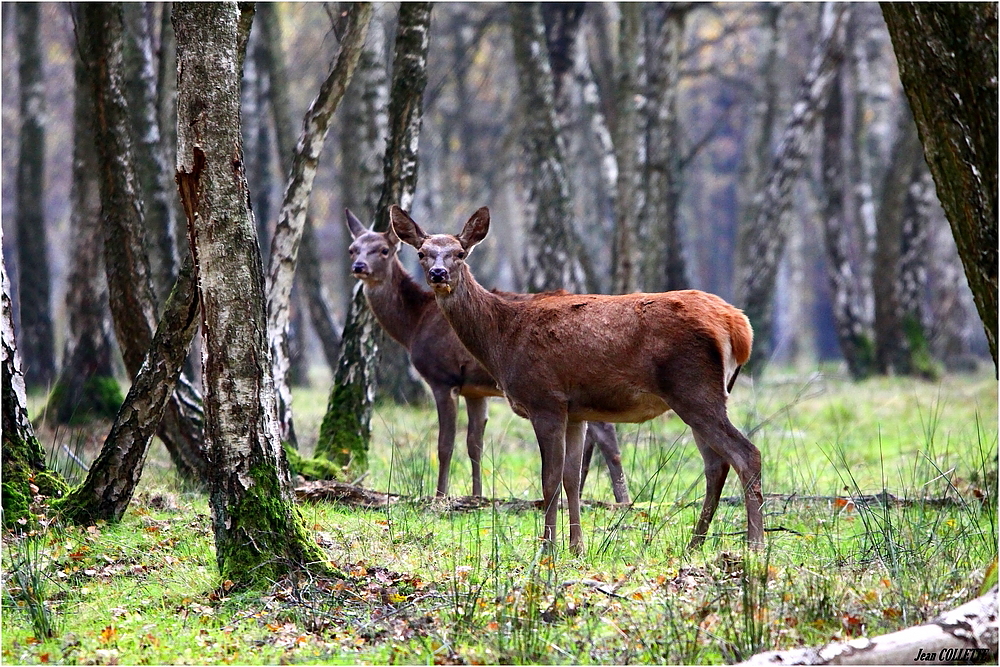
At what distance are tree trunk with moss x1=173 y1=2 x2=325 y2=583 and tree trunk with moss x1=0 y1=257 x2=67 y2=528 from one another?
156 cm

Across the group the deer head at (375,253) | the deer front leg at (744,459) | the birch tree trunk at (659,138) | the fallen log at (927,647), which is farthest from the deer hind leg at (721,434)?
the birch tree trunk at (659,138)

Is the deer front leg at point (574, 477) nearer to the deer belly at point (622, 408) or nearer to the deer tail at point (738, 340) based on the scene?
the deer belly at point (622, 408)

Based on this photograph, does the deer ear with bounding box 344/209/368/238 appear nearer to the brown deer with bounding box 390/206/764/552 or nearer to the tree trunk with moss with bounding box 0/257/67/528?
the brown deer with bounding box 390/206/764/552

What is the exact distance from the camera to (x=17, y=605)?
509 cm

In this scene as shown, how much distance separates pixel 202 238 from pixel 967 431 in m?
8.21

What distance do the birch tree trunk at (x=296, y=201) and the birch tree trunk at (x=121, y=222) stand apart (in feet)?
2.51

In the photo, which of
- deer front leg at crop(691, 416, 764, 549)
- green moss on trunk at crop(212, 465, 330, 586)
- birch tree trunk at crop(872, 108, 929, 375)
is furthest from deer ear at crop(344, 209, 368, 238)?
birch tree trunk at crop(872, 108, 929, 375)

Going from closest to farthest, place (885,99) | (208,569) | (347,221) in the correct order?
1. (208,569)
2. (347,221)
3. (885,99)

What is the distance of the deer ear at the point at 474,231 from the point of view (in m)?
7.09

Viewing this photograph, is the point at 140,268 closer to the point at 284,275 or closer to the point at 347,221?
the point at 284,275

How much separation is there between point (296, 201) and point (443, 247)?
1650 mm

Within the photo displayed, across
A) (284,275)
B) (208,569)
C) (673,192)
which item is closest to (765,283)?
(673,192)

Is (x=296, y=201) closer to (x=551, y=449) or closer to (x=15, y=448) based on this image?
→ (x=15, y=448)

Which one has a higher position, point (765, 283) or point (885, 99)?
point (885, 99)
